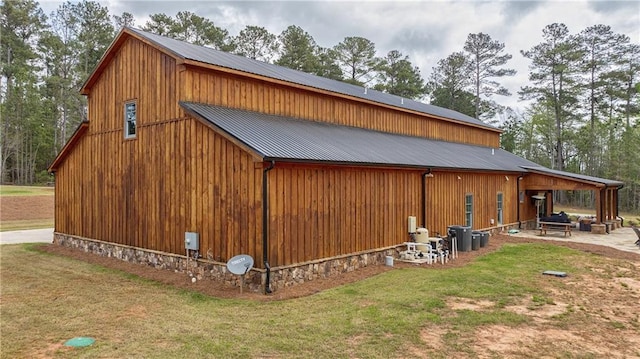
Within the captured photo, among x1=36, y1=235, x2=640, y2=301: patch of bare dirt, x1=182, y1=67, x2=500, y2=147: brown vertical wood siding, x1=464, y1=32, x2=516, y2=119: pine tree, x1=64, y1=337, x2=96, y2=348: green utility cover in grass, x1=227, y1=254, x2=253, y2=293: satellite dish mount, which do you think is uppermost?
x1=464, y1=32, x2=516, y2=119: pine tree

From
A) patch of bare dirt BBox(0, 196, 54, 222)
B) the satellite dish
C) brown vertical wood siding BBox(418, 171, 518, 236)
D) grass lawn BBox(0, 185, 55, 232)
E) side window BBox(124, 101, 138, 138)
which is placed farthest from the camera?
patch of bare dirt BBox(0, 196, 54, 222)

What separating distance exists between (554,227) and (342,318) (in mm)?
16665

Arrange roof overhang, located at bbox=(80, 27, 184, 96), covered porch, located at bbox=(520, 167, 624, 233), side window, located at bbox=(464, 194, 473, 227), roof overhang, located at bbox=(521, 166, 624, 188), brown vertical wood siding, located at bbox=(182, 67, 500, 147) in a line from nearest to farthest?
roof overhang, located at bbox=(80, 27, 184, 96) < brown vertical wood siding, located at bbox=(182, 67, 500, 147) < side window, located at bbox=(464, 194, 473, 227) < roof overhang, located at bbox=(521, 166, 624, 188) < covered porch, located at bbox=(520, 167, 624, 233)

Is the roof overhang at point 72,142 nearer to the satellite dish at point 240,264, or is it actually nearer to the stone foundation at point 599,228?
the satellite dish at point 240,264

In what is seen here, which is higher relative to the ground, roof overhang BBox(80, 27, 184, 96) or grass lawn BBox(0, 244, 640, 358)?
roof overhang BBox(80, 27, 184, 96)

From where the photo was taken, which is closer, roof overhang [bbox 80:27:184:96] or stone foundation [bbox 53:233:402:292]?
stone foundation [bbox 53:233:402:292]

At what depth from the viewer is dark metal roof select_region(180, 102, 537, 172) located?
30.6 ft

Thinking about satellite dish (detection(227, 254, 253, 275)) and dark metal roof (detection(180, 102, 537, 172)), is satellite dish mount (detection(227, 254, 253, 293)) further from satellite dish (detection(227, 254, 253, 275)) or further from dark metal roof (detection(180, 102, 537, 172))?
dark metal roof (detection(180, 102, 537, 172))

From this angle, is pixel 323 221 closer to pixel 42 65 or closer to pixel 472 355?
pixel 472 355

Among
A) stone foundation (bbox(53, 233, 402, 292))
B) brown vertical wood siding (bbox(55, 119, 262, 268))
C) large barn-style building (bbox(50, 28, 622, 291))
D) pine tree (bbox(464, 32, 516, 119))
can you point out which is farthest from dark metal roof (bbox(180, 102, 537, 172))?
pine tree (bbox(464, 32, 516, 119))

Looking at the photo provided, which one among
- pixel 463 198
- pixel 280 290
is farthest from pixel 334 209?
pixel 463 198

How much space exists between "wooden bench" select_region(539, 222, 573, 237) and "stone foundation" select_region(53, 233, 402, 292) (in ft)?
32.2

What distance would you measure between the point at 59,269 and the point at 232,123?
22.0 ft

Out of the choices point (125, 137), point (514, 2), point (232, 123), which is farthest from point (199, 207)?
point (514, 2)
